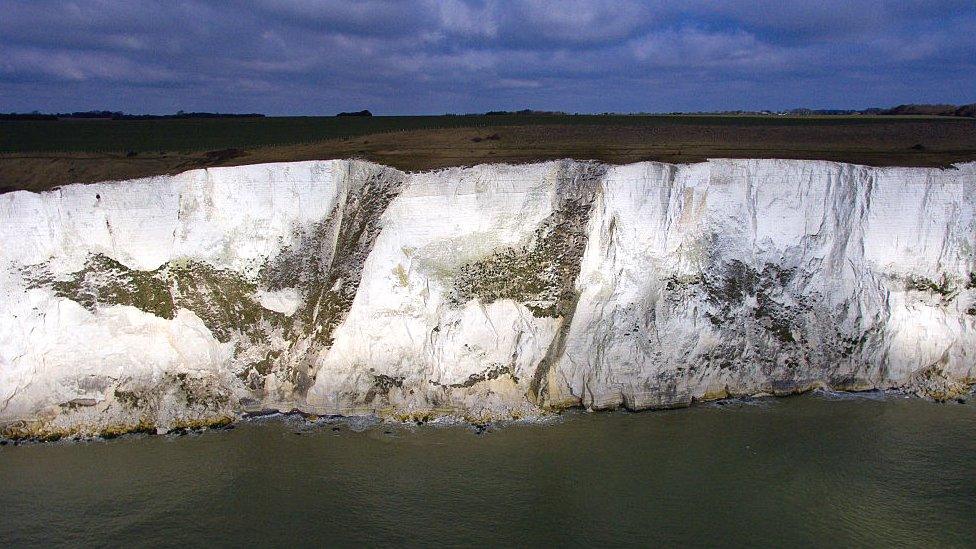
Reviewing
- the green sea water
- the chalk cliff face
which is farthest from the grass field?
the green sea water

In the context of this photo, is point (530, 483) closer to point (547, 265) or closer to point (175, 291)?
point (547, 265)

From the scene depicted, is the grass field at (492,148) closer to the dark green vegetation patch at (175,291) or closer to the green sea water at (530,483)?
the dark green vegetation patch at (175,291)

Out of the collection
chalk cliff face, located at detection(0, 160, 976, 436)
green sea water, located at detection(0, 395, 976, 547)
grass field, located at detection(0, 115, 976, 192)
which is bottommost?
green sea water, located at detection(0, 395, 976, 547)

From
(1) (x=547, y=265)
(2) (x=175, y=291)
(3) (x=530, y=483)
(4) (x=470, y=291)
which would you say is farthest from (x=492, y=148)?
(3) (x=530, y=483)

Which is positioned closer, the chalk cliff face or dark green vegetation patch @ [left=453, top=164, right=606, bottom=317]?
the chalk cliff face

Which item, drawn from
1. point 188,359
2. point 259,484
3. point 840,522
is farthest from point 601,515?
point 188,359

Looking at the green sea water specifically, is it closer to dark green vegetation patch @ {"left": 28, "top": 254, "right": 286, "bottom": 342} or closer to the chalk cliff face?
the chalk cliff face
